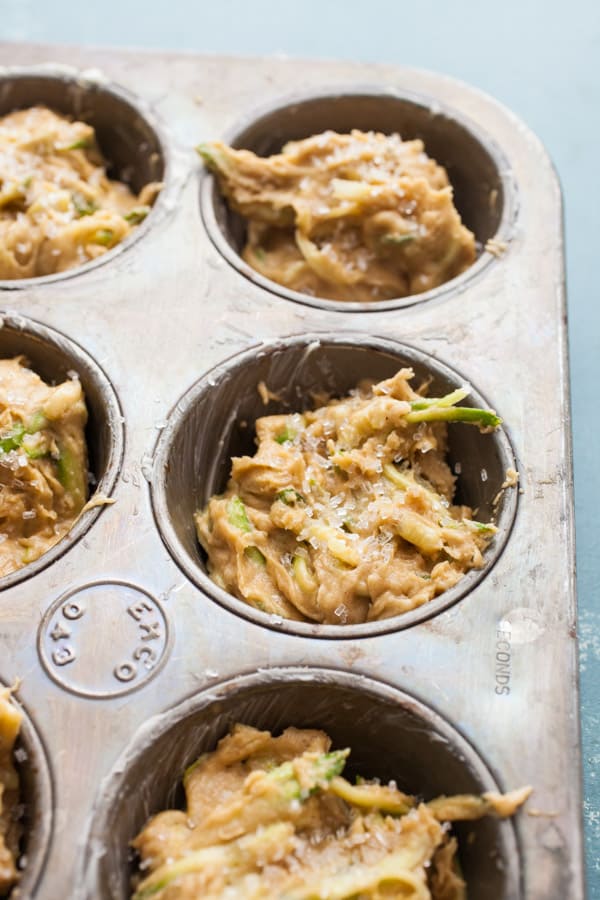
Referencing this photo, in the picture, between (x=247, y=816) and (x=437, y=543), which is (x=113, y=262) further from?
(x=247, y=816)

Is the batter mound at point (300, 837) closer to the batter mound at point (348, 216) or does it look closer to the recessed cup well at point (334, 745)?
the recessed cup well at point (334, 745)

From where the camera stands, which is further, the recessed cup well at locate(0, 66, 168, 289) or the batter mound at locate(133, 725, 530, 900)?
the recessed cup well at locate(0, 66, 168, 289)

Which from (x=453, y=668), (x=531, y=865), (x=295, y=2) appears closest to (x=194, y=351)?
(x=453, y=668)

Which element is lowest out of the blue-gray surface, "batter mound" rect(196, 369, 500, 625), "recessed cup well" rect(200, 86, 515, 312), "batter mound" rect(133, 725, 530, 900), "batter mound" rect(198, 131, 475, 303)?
"batter mound" rect(133, 725, 530, 900)

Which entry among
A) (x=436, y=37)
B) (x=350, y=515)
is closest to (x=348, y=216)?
(x=350, y=515)

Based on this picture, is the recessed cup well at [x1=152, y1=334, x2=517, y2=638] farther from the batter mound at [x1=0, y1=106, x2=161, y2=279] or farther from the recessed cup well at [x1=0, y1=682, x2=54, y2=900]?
the batter mound at [x1=0, y1=106, x2=161, y2=279]

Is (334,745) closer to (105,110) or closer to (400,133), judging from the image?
(400,133)

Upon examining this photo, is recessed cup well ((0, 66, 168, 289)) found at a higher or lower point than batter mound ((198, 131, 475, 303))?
higher

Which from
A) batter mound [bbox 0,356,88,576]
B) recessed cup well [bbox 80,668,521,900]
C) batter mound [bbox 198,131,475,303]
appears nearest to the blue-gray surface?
batter mound [bbox 198,131,475,303]
